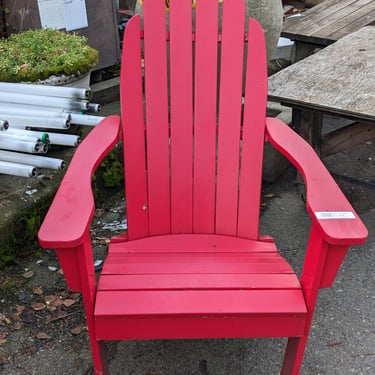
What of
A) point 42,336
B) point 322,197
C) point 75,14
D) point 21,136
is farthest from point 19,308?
point 75,14

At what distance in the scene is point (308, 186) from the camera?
167cm

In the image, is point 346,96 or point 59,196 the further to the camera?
point 346,96

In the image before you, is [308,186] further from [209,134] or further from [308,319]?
[209,134]

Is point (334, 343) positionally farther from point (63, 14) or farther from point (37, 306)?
point (63, 14)

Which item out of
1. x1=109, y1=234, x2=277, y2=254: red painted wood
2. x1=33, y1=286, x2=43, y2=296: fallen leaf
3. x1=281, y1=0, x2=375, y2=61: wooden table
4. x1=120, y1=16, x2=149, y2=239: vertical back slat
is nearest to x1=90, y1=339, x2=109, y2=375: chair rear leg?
x1=109, y1=234, x2=277, y2=254: red painted wood

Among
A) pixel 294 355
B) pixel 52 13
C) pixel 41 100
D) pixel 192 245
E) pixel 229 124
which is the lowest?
pixel 294 355

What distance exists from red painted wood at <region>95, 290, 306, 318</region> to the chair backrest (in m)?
0.45

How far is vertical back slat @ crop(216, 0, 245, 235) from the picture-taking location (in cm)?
202

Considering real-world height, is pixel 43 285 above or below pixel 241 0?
below

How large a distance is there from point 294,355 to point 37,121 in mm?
1629

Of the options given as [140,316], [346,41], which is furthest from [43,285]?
[346,41]

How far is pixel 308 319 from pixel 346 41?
1941 millimetres

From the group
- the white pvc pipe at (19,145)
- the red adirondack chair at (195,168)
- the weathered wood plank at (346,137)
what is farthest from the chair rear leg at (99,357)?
the weathered wood plank at (346,137)

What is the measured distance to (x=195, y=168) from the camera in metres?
2.07
